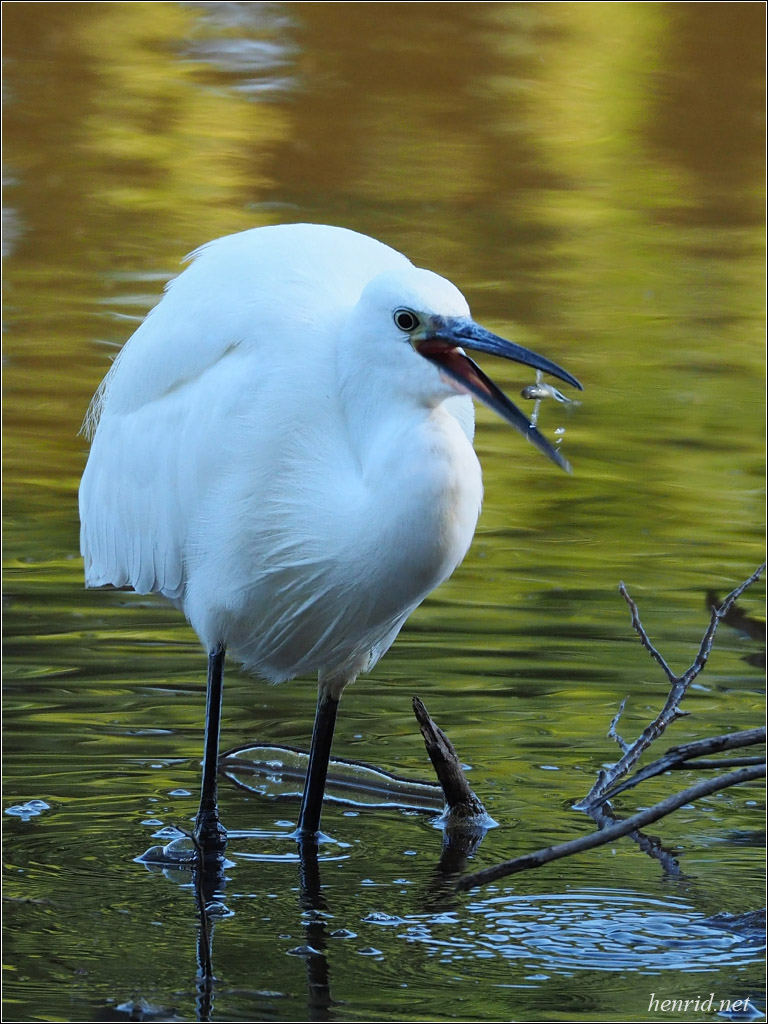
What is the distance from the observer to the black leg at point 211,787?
4.53 m

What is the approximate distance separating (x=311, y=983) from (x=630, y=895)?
850 mm

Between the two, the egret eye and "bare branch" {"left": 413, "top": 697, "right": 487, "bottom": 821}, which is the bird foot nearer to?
"bare branch" {"left": 413, "top": 697, "right": 487, "bottom": 821}

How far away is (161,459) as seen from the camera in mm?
4809

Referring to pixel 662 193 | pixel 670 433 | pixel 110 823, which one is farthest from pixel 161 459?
pixel 662 193

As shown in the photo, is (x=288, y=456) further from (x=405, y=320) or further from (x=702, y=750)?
(x=702, y=750)

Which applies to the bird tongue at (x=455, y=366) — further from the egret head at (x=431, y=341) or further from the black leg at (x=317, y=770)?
the black leg at (x=317, y=770)

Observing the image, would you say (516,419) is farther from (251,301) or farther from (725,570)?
(725,570)

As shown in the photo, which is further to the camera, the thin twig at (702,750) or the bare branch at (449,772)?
the bare branch at (449,772)

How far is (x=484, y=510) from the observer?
24.5 feet

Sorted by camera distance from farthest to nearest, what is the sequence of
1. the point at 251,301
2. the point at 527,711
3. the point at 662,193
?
1. the point at 662,193
2. the point at 527,711
3. the point at 251,301

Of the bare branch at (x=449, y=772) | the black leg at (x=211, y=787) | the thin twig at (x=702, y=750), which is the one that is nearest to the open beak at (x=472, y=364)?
the thin twig at (x=702, y=750)

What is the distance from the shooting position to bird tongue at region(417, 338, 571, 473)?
12.1 feet

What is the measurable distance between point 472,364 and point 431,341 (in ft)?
0.32

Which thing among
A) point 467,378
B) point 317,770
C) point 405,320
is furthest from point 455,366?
point 317,770
